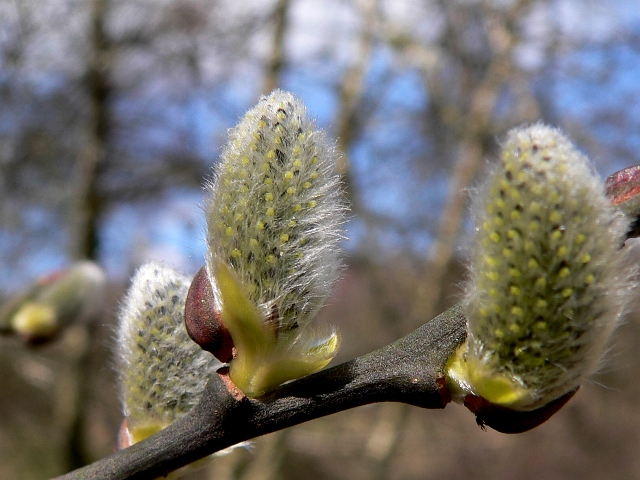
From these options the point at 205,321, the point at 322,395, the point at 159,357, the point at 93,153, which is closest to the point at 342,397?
the point at 322,395

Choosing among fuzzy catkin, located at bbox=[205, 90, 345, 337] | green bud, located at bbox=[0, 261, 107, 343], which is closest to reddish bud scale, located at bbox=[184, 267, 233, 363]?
fuzzy catkin, located at bbox=[205, 90, 345, 337]

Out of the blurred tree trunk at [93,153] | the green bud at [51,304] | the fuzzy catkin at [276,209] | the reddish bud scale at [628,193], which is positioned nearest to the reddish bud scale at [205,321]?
the fuzzy catkin at [276,209]

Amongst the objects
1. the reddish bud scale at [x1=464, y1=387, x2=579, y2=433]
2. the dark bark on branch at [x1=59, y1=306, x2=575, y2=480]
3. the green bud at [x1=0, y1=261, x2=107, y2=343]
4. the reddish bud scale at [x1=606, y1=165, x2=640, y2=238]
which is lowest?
the reddish bud scale at [x1=464, y1=387, x2=579, y2=433]

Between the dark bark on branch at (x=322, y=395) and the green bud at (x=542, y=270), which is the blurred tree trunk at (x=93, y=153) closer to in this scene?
the dark bark on branch at (x=322, y=395)

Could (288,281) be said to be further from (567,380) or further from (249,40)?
(249,40)

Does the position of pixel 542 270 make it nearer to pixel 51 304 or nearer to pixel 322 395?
pixel 322 395

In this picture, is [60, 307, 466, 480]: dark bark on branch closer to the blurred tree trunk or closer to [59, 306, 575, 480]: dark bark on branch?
[59, 306, 575, 480]: dark bark on branch
